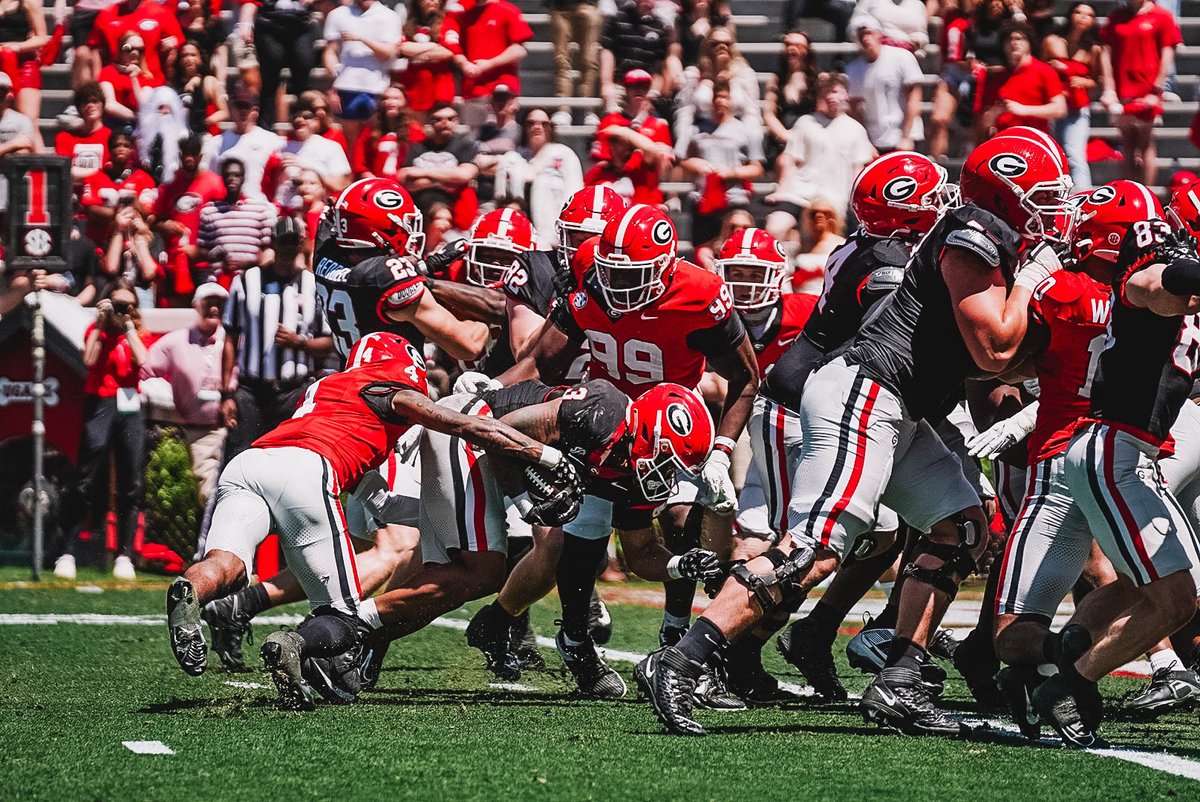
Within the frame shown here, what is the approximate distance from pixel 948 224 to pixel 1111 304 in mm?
552

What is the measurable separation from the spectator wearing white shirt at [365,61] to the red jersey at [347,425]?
21.4ft

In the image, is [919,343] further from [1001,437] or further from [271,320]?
[271,320]

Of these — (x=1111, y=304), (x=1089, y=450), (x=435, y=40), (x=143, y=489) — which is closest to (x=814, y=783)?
(x=1089, y=450)

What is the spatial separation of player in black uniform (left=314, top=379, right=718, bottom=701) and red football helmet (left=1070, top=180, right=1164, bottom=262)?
146 centimetres

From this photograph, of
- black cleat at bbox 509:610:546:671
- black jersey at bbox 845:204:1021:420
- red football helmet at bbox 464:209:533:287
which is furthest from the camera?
red football helmet at bbox 464:209:533:287

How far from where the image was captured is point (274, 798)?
445 centimetres

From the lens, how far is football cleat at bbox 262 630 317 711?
5820 mm

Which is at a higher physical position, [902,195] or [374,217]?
[902,195]

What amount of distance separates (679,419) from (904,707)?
51.2 inches

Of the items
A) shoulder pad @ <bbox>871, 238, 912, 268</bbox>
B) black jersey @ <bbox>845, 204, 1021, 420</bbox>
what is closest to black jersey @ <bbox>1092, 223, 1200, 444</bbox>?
black jersey @ <bbox>845, 204, 1021, 420</bbox>

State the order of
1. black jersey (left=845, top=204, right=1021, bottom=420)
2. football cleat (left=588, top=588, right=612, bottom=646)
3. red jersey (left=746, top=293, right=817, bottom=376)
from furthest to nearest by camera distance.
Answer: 1. red jersey (left=746, top=293, right=817, bottom=376)
2. football cleat (left=588, top=588, right=612, bottom=646)
3. black jersey (left=845, top=204, right=1021, bottom=420)

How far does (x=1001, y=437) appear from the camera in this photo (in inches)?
227

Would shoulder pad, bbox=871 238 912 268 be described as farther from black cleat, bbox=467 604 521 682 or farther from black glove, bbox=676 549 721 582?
black cleat, bbox=467 604 521 682

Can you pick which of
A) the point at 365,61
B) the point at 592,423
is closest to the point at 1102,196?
the point at 592,423
